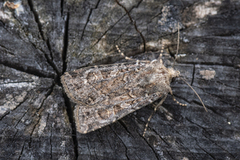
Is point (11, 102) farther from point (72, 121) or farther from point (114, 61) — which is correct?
point (114, 61)

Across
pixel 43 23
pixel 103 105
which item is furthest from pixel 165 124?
pixel 43 23

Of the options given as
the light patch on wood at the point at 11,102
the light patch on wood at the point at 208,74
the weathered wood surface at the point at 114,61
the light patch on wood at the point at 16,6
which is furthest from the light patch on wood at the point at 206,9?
the light patch on wood at the point at 11,102

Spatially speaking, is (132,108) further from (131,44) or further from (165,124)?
(131,44)

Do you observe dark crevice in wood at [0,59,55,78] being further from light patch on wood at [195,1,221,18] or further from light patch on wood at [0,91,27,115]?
light patch on wood at [195,1,221,18]

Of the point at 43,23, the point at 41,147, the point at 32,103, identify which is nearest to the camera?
the point at 41,147

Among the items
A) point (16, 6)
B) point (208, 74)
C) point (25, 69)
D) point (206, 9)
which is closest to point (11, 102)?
point (25, 69)

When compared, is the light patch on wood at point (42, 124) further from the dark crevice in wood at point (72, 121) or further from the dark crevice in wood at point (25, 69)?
the dark crevice in wood at point (25, 69)
